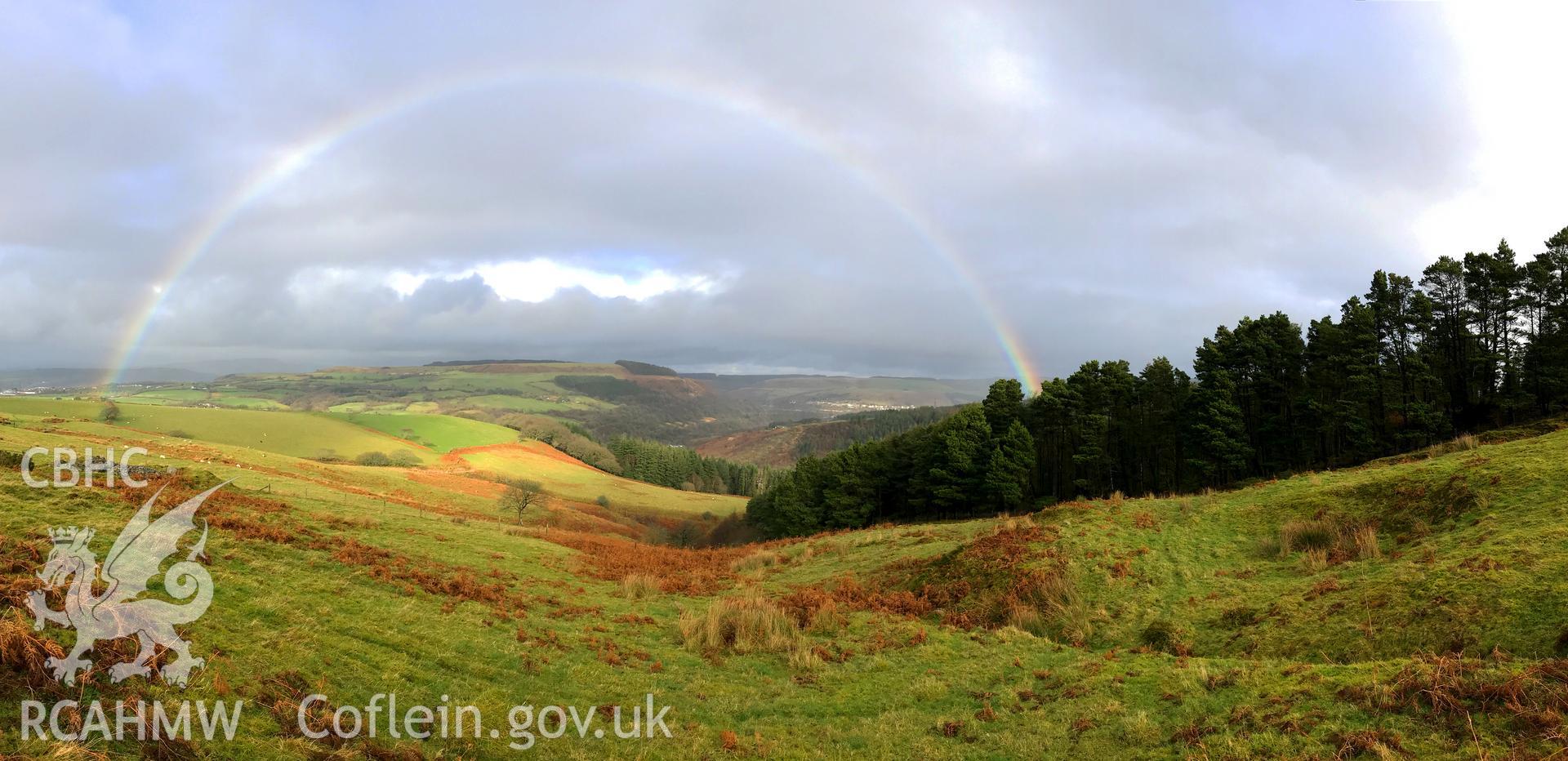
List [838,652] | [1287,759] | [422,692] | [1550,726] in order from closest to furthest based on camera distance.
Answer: [1550,726] < [1287,759] < [422,692] < [838,652]

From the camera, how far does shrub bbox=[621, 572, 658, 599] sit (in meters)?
21.3

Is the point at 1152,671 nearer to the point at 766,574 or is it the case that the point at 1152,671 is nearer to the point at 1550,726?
the point at 1550,726

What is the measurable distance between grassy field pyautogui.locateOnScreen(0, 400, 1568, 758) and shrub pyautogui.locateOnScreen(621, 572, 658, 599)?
0.10 metres

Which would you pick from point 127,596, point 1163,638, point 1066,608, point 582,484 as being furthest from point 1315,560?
point 582,484

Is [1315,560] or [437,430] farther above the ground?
[1315,560]

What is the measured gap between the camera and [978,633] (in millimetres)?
16562

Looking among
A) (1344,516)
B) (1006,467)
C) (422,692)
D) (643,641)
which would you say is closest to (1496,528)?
(1344,516)

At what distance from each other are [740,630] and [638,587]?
711 centimetres

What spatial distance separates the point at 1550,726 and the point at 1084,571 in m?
12.4

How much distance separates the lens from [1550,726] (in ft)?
20.9

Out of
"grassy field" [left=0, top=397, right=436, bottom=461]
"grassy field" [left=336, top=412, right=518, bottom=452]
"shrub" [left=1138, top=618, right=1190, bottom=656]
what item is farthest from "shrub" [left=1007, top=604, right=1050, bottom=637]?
"grassy field" [left=336, top=412, right=518, bottom=452]

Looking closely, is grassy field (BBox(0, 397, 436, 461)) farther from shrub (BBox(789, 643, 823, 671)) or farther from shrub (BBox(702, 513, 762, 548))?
shrub (BBox(789, 643, 823, 671))

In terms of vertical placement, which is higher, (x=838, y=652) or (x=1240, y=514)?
(x=1240, y=514)

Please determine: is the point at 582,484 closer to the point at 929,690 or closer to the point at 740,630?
the point at 740,630
